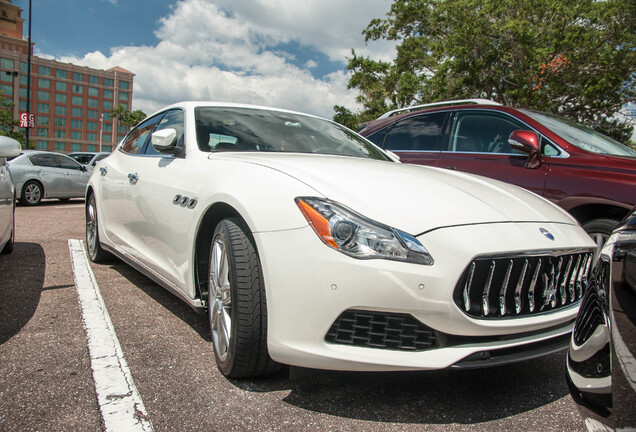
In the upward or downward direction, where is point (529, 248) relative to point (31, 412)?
upward

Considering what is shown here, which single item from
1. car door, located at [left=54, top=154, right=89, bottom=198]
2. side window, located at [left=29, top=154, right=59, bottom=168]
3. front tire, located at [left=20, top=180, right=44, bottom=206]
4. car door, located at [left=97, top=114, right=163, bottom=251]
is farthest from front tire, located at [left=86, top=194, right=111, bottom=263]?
car door, located at [left=54, top=154, right=89, bottom=198]

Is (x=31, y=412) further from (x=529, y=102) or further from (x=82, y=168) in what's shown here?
(x=529, y=102)

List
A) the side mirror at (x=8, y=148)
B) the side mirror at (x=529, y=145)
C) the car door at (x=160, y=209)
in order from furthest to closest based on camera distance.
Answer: the side mirror at (x=529, y=145) < the side mirror at (x=8, y=148) < the car door at (x=160, y=209)

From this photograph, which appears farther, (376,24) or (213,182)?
(376,24)

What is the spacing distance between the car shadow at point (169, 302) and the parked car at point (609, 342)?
1882 millimetres

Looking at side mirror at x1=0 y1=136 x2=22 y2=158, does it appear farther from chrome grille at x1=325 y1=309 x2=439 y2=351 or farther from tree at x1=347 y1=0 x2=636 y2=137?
tree at x1=347 y1=0 x2=636 y2=137

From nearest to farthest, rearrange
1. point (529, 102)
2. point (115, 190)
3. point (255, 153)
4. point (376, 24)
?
point (255, 153)
point (115, 190)
point (529, 102)
point (376, 24)

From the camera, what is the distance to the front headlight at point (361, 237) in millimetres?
1894

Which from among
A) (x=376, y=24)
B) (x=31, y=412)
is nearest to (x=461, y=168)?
(x=31, y=412)

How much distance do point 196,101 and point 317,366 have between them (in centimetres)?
229

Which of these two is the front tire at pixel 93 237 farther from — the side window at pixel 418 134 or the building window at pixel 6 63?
the building window at pixel 6 63

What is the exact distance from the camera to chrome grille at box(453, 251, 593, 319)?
6.27ft

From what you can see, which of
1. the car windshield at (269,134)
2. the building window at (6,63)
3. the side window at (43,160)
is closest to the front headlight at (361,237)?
the car windshield at (269,134)

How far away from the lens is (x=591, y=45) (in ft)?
45.5
